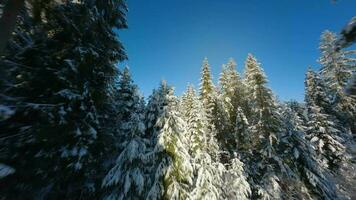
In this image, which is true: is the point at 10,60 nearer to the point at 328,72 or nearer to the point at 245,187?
the point at 245,187

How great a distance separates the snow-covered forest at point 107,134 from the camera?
32.2ft

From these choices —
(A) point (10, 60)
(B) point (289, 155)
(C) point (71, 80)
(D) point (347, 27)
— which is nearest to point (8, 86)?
(A) point (10, 60)

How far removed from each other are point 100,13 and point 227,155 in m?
17.4

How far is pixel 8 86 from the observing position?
405 inches

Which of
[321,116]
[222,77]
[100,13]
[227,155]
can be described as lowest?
[227,155]

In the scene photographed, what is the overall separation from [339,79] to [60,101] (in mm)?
33464

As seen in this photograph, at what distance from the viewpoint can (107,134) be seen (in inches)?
561

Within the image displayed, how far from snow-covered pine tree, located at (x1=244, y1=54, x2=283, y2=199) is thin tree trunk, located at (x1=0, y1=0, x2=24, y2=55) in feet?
64.6

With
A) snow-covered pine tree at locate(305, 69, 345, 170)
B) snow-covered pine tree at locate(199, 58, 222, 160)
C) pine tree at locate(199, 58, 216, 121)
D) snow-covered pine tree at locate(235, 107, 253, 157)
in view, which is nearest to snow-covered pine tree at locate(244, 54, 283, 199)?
snow-covered pine tree at locate(235, 107, 253, 157)

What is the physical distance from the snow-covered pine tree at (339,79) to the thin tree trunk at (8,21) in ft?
107

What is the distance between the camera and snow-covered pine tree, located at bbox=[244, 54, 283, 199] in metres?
20.8

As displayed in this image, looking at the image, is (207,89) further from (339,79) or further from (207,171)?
(339,79)

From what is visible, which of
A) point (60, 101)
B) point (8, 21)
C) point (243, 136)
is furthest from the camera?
point (243, 136)

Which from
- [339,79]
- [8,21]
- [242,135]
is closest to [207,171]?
[242,135]
